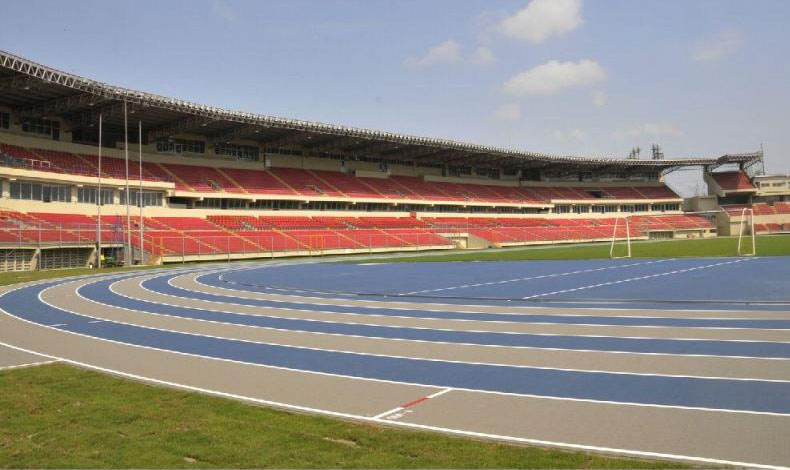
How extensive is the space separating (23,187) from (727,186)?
82901mm

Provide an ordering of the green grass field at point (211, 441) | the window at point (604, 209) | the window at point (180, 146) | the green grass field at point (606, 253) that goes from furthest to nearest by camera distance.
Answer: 1. the window at point (604, 209)
2. the window at point (180, 146)
3. the green grass field at point (606, 253)
4. the green grass field at point (211, 441)

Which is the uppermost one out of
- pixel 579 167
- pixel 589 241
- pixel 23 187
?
pixel 579 167

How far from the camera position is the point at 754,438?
4.57 metres

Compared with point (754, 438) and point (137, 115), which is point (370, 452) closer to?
point (754, 438)

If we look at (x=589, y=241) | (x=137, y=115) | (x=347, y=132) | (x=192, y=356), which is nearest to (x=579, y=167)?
(x=589, y=241)

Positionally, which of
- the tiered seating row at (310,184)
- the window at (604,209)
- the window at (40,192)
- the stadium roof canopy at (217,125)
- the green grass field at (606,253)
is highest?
the stadium roof canopy at (217,125)

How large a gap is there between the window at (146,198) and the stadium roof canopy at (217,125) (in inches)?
212

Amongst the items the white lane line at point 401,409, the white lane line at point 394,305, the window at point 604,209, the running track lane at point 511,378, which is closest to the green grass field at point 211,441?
the white lane line at point 401,409

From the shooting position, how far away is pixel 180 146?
4912 centimetres

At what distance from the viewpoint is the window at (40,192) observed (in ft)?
115

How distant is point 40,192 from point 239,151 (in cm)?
1958

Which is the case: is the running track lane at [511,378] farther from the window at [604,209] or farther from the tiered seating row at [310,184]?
the window at [604,209]

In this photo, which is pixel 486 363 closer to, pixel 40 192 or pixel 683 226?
pixel 40 192

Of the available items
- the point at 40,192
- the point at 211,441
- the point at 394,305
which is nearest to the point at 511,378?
the point at 211,441
